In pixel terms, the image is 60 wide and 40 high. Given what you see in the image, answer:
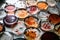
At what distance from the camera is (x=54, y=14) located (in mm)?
1085

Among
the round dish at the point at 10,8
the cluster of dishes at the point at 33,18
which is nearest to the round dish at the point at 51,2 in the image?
the cluster of dishes at the point at 33,18

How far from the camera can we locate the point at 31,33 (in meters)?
0.97

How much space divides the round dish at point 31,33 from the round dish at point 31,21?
1.2 inches

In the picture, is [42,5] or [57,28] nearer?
[57,28]

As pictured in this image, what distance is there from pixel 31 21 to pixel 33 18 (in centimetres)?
3

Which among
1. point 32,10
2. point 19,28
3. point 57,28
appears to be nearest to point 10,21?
point 19,28

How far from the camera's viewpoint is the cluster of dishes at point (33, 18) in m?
0.97

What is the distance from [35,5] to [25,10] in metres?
0.08

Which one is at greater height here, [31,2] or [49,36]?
[31,2]

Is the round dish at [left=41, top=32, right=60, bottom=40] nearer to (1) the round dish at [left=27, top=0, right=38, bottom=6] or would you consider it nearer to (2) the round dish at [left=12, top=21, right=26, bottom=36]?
(2) the round dish at [left=12, top=21, right=26, bottom=36]

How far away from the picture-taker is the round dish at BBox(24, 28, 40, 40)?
95cm

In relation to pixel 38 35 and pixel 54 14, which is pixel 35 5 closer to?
pixel 54 14

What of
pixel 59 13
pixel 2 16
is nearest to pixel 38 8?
pixel 59 13

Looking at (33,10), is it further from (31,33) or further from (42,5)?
(31,33)
